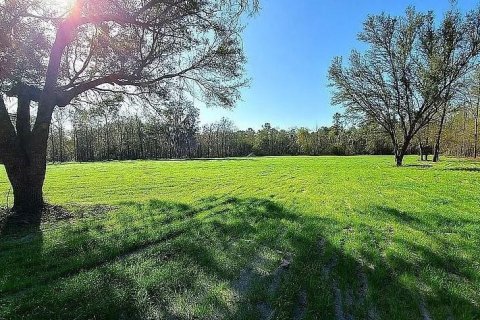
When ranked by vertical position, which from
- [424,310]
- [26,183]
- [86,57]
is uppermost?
[86,57]

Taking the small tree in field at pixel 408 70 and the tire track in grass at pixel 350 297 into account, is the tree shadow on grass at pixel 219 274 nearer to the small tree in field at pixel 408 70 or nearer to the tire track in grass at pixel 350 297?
the tire track in grass at pixel 350 297

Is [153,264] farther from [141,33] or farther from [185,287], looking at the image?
[141,33]

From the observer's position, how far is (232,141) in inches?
4382

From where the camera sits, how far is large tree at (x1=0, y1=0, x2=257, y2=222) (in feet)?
29.4

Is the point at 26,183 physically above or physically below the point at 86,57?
below

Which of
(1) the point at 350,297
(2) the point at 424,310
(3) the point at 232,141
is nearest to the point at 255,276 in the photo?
(1) the point at 350,297

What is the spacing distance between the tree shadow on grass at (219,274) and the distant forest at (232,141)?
28.9 meters

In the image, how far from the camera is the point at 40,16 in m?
9.38

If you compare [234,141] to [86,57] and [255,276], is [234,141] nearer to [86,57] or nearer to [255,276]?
[86,57]

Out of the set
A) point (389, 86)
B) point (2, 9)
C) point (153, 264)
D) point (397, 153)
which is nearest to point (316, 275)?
point (153, 264)

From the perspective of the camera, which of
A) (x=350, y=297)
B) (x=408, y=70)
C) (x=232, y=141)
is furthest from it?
(x=232, y=141)

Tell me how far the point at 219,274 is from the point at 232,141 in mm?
106250

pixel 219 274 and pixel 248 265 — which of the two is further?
pixel 248 265

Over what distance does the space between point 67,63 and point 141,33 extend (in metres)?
3.22
